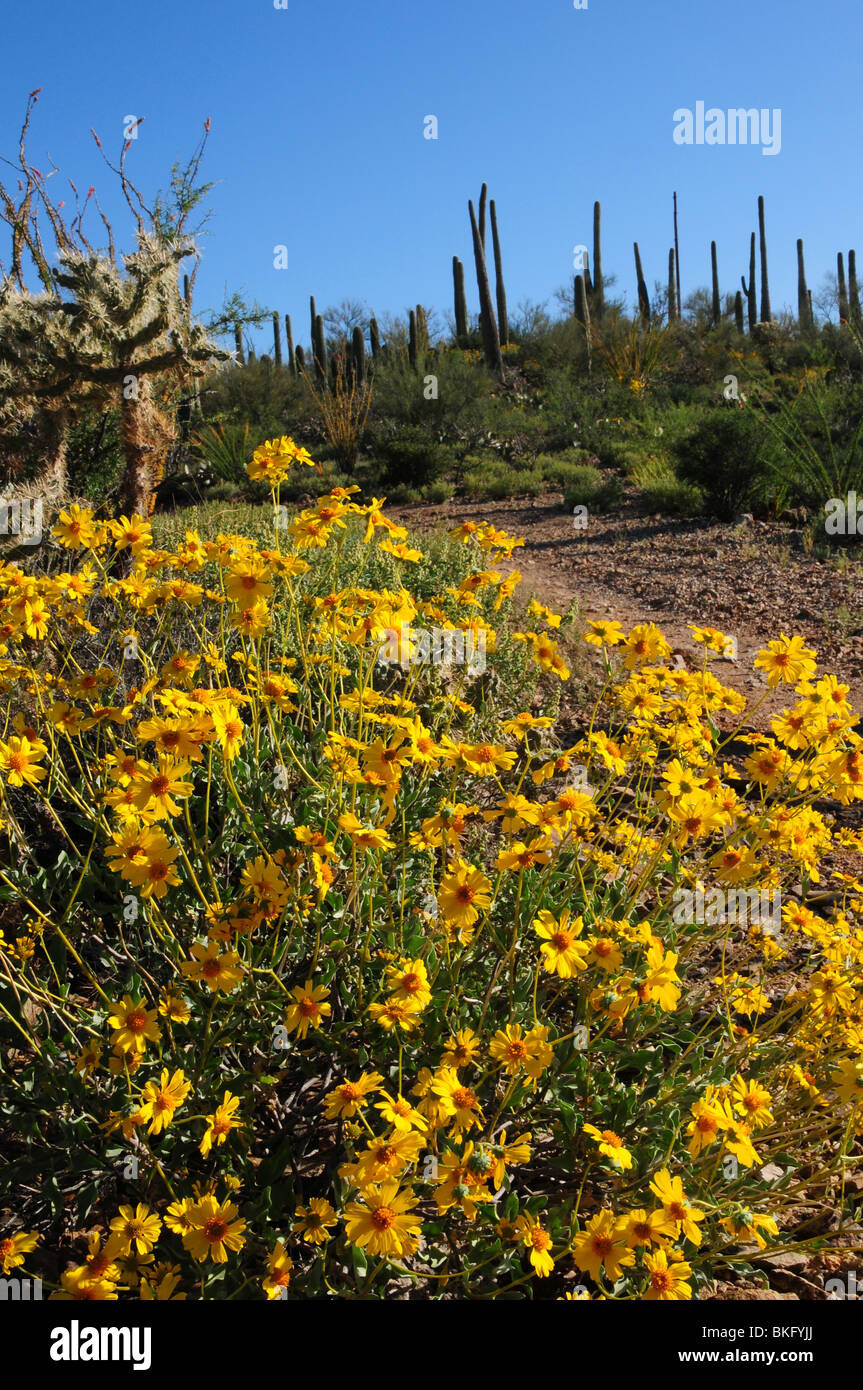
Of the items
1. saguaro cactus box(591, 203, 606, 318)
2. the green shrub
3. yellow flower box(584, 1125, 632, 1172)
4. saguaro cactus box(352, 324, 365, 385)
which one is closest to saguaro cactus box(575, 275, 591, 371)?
saguaro cactus box(591, 203, 606, 318)

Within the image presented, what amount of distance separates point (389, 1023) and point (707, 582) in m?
6.16

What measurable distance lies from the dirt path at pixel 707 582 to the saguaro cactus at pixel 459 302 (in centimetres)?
1763

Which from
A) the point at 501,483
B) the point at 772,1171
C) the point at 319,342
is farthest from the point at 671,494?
the point at 319,342

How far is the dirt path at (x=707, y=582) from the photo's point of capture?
569cm

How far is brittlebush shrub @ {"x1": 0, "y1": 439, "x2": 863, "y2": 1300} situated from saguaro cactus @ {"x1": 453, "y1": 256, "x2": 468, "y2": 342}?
82.3 ft

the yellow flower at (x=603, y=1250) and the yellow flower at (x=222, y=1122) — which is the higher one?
the yellow flower at (x=222, y=1122)

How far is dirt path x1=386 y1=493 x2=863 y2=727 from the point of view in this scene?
5688 mm

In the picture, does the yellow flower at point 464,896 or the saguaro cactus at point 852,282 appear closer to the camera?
the yellow flower at point 464,896

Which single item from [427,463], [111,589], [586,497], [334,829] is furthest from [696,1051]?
[427,463]

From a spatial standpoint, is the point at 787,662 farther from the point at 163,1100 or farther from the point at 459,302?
the point at 459,302

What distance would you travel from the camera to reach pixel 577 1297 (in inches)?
66.4

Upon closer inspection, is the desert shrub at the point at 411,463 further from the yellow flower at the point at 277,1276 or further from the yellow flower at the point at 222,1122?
the yellow flower at the point at 277,1276

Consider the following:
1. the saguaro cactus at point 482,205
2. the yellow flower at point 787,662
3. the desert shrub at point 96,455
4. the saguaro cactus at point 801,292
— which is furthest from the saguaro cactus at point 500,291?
the yellow flower at point 787,662

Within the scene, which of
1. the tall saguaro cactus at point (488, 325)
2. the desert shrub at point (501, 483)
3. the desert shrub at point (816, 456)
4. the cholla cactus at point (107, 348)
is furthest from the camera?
the tall saguaro cactus at point (488, 325)
